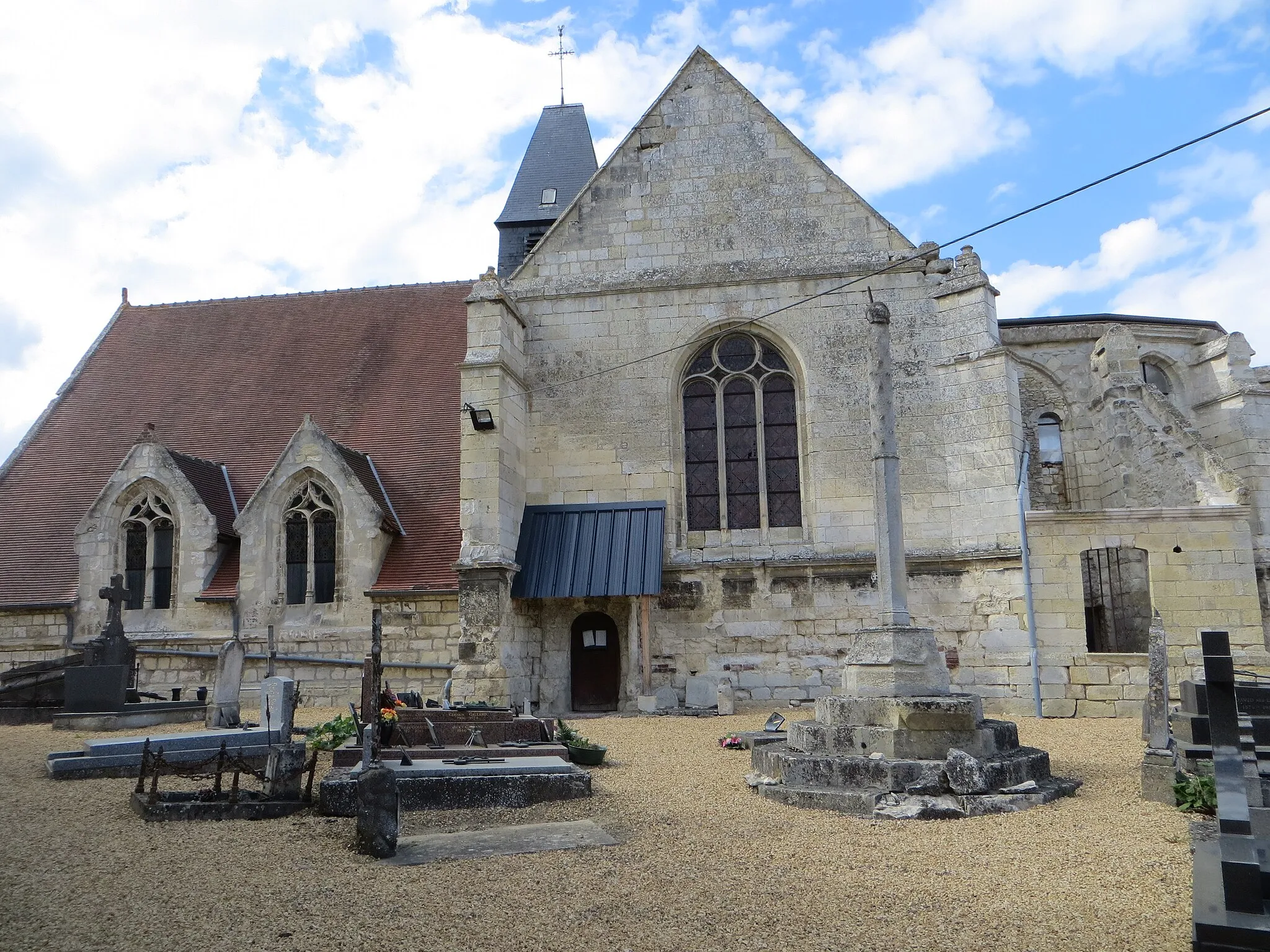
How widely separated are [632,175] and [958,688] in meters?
9.34

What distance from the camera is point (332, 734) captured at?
9.65m

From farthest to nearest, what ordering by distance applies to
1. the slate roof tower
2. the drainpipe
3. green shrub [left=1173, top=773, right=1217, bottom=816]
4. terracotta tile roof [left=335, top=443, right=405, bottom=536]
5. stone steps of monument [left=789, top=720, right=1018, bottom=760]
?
the slate roof tower < terracotta tile roof [left=335, top=443, right=405, bottom=536] < the drainpipe < stone steps of monument [left=789, top=720, right=1018, bottom=760] < green shrub [left=1173, top=773, right=1217, bottom=816]

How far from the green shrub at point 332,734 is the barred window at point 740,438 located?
680 cm

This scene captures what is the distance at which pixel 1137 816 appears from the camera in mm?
6660

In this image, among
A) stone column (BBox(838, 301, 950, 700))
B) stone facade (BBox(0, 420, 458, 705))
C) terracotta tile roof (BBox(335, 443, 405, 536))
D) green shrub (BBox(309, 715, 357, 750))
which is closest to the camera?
stone column (BBox(838, 301, 950, 700))

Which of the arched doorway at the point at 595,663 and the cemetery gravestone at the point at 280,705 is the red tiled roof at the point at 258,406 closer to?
the arched doorway at the point at 595,663

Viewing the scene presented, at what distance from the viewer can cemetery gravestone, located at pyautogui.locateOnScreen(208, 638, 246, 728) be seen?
434 inches

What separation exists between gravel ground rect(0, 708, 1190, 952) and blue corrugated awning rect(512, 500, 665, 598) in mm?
6403

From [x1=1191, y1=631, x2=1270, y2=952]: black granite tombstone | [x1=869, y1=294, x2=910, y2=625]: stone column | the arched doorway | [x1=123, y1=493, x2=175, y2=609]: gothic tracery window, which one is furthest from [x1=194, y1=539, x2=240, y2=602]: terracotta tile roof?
[x1=1191, y1=631, x2=1270, y2=952]: black granite tombstone

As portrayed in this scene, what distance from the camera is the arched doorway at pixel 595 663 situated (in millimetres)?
14867

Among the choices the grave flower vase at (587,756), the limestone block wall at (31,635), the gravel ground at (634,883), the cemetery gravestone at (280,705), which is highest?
the limestone block wall at (31,635)

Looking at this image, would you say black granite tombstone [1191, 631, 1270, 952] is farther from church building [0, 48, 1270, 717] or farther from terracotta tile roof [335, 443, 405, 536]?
terracotta tile roof [335, 443, 405, 536]

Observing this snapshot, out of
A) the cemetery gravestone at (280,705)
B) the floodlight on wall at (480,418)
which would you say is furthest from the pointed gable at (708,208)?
the cemetery gravestone at (280,705)

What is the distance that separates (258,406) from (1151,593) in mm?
15074
